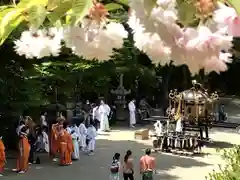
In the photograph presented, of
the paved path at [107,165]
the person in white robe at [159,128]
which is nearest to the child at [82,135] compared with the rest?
the paved path at [107,165]

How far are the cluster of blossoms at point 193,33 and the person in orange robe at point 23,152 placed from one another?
10130 mm

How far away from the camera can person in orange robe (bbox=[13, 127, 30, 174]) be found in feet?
36.0

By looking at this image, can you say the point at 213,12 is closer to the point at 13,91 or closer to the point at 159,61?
the point at 159,61

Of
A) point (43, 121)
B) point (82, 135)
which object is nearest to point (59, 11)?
point (82, 135)

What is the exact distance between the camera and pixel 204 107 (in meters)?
14.8

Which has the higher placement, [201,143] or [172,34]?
[172,34]

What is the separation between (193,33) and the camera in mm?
1107

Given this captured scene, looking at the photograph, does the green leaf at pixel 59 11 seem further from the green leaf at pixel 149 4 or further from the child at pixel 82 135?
the child at pixel 82 135

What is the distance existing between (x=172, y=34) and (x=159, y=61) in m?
0.11

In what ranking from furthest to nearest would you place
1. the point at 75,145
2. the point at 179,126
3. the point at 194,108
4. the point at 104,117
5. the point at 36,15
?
the point at 104,117 → the point at 194,108 → the point at 179,126 → the point at 75,145 → the point at 36,15

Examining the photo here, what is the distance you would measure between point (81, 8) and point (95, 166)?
10.9m

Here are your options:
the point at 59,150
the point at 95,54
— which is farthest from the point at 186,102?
the point at 95,54

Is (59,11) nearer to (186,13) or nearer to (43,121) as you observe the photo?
(186,13)

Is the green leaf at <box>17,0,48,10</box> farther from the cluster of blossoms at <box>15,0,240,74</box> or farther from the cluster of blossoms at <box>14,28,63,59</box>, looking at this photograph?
the cluster of blossoms at <box>14,28,63,59</box>
